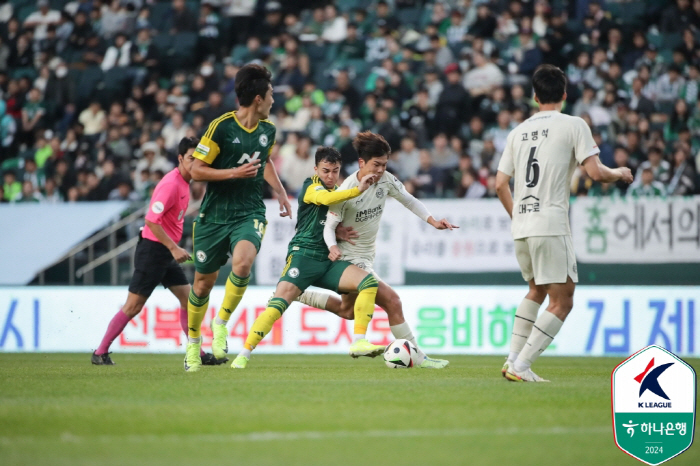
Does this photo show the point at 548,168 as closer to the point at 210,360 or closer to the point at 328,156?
the point at 328,156

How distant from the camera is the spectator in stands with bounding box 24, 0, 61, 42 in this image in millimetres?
22453

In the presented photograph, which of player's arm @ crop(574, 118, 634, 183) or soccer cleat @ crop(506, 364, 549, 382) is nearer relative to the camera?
player's arm @ crop(574, 118, 634, 183)

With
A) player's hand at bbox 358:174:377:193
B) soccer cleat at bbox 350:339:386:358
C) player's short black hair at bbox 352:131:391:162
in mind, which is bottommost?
soccer cleat at bbox 350:339:386:358

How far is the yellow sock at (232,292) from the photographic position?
895 centimetres

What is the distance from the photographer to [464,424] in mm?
5410

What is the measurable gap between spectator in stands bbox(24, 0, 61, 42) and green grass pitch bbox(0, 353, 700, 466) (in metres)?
15.5

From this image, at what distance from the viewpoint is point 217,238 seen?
29.4ft

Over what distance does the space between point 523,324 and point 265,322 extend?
2.35 metres

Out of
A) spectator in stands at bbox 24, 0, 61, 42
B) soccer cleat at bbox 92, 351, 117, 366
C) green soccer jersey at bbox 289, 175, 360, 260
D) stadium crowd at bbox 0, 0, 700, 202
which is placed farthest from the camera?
spectator in stands at bbox 24, 0, 61, 42

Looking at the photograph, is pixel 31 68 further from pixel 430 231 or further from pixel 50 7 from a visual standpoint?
pixel 430 231

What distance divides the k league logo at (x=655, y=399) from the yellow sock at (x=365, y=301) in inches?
148

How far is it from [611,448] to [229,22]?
60.2 feet

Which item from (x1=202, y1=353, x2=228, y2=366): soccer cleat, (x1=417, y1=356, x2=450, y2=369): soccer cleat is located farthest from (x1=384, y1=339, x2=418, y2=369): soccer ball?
(x1=202, y1=353, x2=228, y2=366): soccer cleat

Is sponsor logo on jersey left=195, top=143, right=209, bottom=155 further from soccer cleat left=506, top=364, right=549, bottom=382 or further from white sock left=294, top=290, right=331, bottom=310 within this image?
soccer cleat left=506, top=364, right=549, bottom=382
